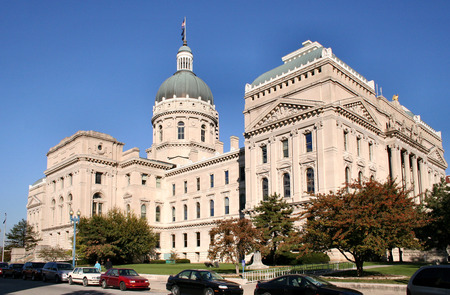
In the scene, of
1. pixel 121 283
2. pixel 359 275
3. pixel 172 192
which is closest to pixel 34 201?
pixel 172 192

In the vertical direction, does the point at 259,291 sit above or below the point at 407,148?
below

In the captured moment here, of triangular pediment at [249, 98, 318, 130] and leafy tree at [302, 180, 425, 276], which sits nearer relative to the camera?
leafy tree at [302, 180, 425, 276]

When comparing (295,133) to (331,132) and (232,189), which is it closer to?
(331,132)

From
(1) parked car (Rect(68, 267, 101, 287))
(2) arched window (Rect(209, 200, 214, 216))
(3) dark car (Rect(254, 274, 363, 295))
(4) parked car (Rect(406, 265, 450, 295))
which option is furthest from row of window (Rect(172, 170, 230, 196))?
(4) parked car (Rect(406, 265, 450, 295))

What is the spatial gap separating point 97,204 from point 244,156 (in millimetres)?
24632

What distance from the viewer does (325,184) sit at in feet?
144

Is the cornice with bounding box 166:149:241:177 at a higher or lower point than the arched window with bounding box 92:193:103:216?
higher

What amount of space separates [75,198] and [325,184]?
128ft

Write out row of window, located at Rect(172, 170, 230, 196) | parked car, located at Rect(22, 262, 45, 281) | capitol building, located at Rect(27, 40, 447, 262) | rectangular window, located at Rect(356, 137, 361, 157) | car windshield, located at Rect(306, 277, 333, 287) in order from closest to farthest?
car windshield, located at Rect(306, 277, 333, 287), parked car, located at Rect(22, 262, 45, 281), capitol building, located at Rect(27, 40, 447, 262), rectangular window, located at Rect(356, 137, 361, 157), row of window, located at Rect(172, 170, 230, 196)

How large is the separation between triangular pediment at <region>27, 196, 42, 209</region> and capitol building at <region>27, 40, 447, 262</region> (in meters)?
0.38

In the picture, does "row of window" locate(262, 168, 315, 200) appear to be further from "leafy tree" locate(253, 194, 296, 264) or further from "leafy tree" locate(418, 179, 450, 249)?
"leafy tree" locate(418, 179, 450, 249)

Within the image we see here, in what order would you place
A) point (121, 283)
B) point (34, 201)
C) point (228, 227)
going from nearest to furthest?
point (121, 283) < point (228, 227) < point (34, 201)

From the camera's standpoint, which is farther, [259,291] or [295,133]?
[295,133]

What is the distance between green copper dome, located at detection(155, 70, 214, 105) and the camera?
8669cm
